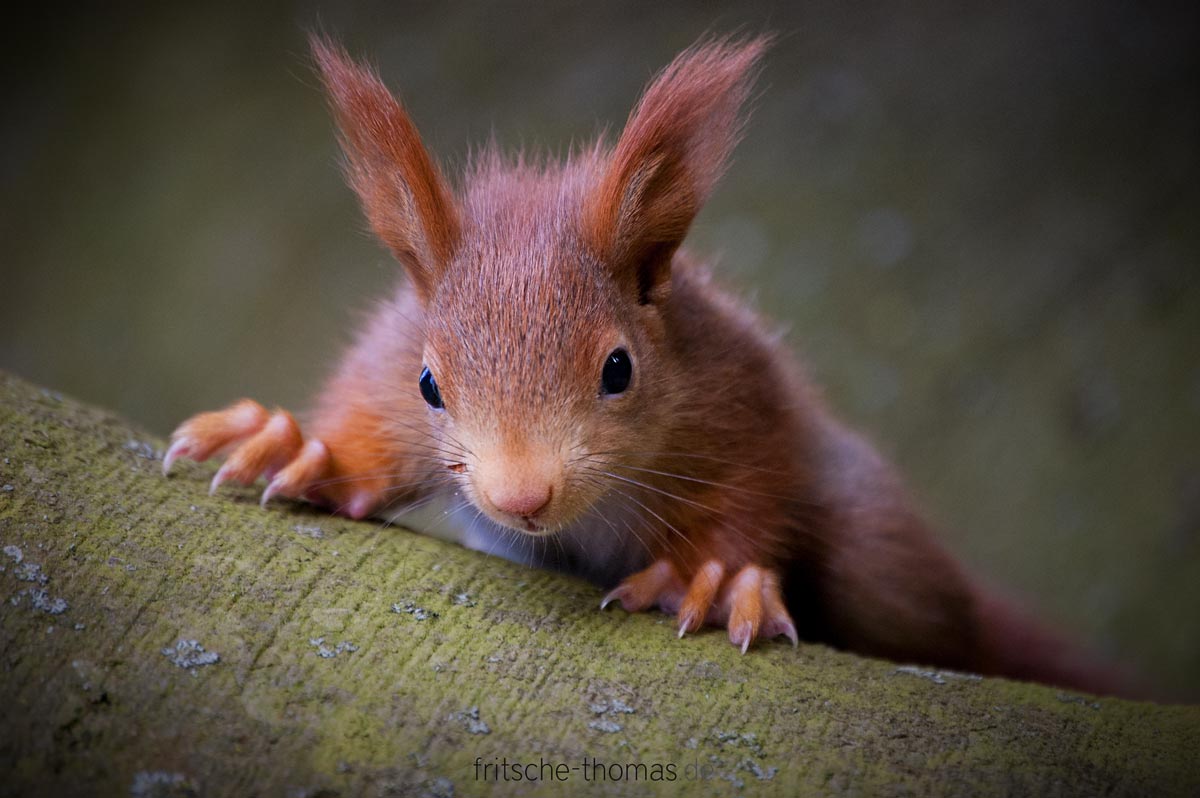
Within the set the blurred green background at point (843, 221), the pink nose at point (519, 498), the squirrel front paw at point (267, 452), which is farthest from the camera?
the blurred green background at point (843, 221)

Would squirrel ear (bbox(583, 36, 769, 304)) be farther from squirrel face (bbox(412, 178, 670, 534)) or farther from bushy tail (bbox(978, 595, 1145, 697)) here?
bushy tail (bbox(978, 595, 1145, 697))

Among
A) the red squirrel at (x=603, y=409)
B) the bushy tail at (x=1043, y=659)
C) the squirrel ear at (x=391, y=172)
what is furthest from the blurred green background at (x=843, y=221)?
the squirrel ear at (x=391, y=172)

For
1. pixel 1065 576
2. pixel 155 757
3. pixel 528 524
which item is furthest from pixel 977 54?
pixel 155 757

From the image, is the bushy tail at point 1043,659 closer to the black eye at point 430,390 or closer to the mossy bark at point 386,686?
the mossy bark at point 386,686

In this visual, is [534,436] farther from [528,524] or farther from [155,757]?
[155,757]

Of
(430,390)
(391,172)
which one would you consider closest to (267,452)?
(430,390)

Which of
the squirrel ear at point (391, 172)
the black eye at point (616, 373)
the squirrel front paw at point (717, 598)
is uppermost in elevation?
the squirrel ear at point (391, 172)
